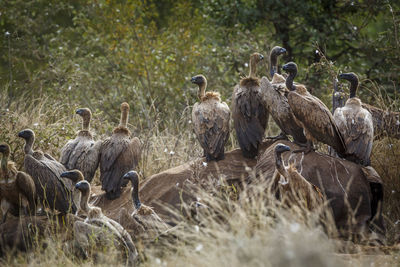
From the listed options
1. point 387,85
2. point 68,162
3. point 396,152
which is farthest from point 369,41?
point 68,162

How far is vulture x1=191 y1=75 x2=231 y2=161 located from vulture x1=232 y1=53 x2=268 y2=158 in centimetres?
19

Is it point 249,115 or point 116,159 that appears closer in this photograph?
point 249,115

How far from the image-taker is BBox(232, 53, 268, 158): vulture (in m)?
8.70

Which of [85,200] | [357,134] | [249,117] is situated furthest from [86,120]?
[357,134]

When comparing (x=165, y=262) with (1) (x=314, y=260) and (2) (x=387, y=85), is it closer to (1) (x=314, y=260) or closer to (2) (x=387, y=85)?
(1) (x=314, y=260)

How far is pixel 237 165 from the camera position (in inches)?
340

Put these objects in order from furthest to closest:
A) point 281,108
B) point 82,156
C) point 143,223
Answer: point 82,156 → point 281,108 → point 143,223

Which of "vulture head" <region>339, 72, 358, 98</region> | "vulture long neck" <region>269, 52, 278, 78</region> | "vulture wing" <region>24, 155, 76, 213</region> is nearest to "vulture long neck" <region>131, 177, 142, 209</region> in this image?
→ "vulture wing" <region>24, 155, 76, 213</region>

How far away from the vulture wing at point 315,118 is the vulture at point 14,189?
3476 mm

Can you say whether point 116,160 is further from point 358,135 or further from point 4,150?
point 358,135

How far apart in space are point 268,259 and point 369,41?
35.0ft

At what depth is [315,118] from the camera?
25.2ft

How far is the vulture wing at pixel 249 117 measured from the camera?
28.5 ft

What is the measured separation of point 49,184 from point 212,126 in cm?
234
